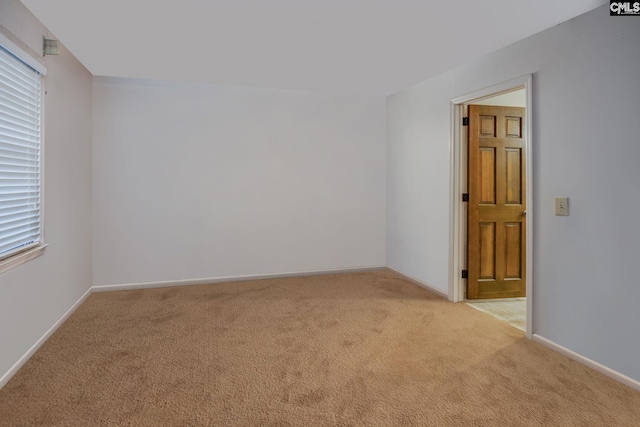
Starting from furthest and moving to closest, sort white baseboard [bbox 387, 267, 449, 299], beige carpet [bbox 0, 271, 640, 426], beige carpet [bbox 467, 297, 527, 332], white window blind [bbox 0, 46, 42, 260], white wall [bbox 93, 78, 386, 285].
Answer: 1. white wall [bbox 93, 78, 386, 285]
2. white baseboard [bbox 387, 267, 449, 299]
3. beige carpet [bbox 467, 297, 527, 332]
4. white window blind [bbox 0, 46, 42, 260]
5. beige carpet [bbox 0, 271, 640, 426]

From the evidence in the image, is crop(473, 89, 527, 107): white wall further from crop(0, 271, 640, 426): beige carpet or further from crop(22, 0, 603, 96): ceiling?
crop(0, 271, 640, 426): beige carpet

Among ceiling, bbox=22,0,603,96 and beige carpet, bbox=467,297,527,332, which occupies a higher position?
ceiling, bbox=22,0,603,96

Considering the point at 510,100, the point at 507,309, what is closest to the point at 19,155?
the point at 507,309

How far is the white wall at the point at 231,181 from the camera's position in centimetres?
411

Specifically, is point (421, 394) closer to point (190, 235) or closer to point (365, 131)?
point (190, 235)

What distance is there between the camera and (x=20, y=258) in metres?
2.36

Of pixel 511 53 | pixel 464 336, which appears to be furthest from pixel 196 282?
pixel 511 53

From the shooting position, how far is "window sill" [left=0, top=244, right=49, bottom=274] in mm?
2171

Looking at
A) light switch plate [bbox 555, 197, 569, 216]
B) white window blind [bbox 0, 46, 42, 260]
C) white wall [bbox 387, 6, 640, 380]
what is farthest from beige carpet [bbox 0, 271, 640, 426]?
light switch plate [bbox 555, 197, 569, 216]

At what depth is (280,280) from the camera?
4605 millimetres

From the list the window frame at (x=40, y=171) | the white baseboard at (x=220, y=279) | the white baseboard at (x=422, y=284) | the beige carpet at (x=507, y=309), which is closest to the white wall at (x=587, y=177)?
the beige carpet at (x=507, y=309)

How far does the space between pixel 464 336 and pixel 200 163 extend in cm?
335

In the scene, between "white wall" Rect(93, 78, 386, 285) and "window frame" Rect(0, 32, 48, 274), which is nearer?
"window frame" Rect(0, 32, 48, 274)

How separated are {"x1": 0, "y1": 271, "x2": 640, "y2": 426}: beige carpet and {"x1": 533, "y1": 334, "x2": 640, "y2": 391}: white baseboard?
0.14 ft
